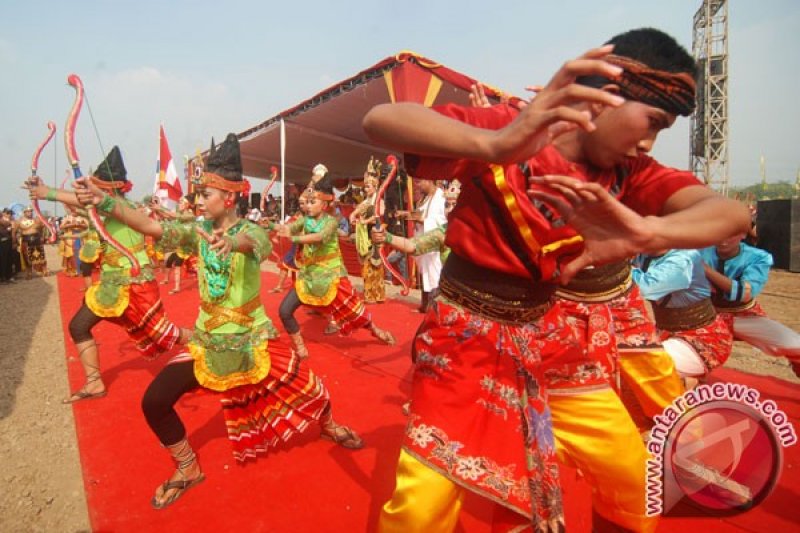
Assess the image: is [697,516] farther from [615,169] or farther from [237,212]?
[237,212]

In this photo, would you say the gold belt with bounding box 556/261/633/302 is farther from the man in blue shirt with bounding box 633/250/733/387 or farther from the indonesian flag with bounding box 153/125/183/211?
the indonesian flag with bounding box 153/125/183/211

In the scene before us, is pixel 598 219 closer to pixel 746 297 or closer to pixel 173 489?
pixel 173 489

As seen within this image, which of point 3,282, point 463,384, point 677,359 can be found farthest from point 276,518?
point 3,282

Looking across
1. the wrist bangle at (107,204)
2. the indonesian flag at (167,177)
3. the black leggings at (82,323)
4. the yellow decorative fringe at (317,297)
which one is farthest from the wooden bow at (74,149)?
the indonesian flag at (167,177)

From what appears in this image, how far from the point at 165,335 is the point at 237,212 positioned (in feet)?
6.00

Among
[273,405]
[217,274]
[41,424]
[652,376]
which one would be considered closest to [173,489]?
[273,405]

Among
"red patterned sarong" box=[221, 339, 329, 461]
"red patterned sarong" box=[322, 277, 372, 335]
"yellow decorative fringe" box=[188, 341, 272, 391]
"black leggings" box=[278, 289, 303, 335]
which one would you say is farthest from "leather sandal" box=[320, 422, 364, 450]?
"black leggings" box=[278, 289, 303, 335]

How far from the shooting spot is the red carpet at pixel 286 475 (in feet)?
7.89

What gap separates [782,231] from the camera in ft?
41.6

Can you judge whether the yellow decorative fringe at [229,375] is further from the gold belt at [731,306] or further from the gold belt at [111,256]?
the gold belt at [731,306]

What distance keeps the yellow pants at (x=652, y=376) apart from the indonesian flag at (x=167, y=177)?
413 inches

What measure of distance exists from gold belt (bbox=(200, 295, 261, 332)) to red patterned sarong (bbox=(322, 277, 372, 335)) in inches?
86.2

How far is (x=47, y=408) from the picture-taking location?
402 cm

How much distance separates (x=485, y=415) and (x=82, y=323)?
160 inches
